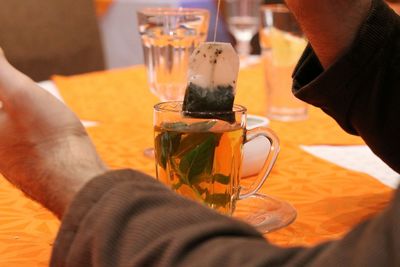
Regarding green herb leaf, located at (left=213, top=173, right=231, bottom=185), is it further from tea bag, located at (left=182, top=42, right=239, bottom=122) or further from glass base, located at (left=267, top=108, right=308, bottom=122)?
glass base, located at (left=267, top=108, right=308, bottom=122)

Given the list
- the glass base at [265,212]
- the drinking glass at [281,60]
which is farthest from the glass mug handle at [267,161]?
the drinking glass at [281,60]

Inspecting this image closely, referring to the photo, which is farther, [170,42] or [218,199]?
[170,42]

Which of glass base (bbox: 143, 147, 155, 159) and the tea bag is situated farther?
glass base (bbox: 143, 147, 155, 159)

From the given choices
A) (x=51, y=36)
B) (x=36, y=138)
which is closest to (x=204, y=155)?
(x=36, y=138)

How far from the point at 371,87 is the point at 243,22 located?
1.15 metres

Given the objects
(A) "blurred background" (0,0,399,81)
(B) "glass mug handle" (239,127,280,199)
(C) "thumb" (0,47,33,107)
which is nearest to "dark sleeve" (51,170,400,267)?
(C) "thumb" (0,47,33,107)

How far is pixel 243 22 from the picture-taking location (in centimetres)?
185

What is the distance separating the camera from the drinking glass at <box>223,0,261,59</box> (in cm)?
179

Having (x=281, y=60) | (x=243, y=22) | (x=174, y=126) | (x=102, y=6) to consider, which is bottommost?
(x=102, y=6)

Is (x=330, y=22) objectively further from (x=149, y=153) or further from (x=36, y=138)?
(x=36, y=138)

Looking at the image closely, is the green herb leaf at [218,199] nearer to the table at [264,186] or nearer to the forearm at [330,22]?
the table at [264,186]

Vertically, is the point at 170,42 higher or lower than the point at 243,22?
higher

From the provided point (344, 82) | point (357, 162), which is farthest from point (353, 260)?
point (357, 162)

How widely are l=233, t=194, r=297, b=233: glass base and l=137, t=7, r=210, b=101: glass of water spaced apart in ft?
1.07
